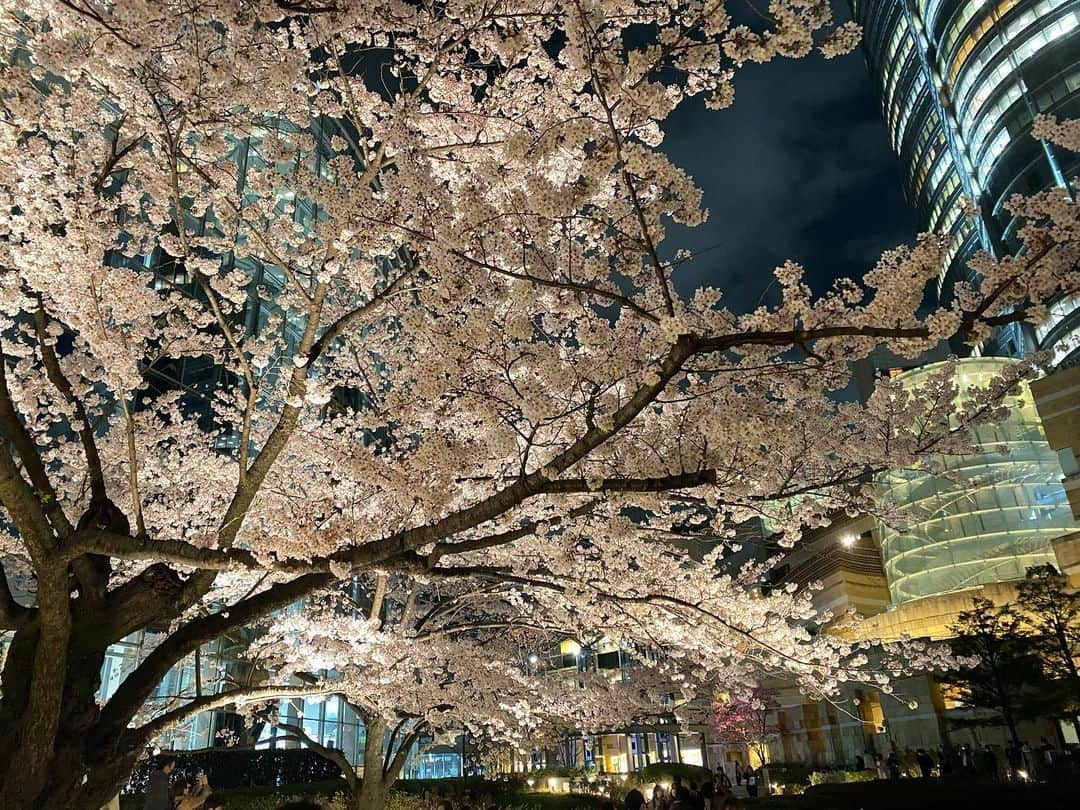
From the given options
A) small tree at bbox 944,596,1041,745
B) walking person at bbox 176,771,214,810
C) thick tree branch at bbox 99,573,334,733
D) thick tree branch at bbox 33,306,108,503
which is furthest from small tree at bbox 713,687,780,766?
thick tree branch at bbox 33,306,108,503

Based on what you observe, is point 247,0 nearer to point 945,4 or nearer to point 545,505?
point 545,505

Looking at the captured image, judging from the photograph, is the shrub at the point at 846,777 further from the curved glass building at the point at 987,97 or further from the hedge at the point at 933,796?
the curved glass building at the point at 987,97

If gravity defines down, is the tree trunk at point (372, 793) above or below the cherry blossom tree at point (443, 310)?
below

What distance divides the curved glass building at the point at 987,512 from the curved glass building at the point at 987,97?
981 centimetres

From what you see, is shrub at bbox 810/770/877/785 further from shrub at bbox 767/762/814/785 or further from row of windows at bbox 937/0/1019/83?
row of windows at bbox 937/0/1019/83

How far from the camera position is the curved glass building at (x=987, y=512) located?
25.8 metres

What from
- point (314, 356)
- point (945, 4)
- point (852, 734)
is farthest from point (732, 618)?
point (945, 4)

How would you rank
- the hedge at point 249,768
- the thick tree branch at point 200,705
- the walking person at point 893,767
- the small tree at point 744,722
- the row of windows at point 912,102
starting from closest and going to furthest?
1. the thick tree branch at point 200,705
2. the hedge at point 249,768
3. the walking person at point 893,767
4. the small tree at point 744,722
5. the row of windows at point 912,102

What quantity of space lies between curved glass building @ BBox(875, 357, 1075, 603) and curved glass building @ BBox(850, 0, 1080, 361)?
32.2 feet

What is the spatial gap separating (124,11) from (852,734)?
36441mm

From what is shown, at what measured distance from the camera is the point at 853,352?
4742mm

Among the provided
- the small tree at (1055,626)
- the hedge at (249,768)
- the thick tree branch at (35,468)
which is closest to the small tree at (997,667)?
the small tree at (1055,626)

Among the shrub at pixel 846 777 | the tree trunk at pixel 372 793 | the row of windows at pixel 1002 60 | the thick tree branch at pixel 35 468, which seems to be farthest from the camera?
the row of windows at pixel 1002 60

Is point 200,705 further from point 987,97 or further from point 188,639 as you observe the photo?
point 987,97
